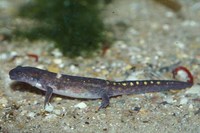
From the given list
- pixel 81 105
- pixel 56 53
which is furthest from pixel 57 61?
pixel 81 105

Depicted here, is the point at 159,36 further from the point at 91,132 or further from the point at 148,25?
the point at 91,132

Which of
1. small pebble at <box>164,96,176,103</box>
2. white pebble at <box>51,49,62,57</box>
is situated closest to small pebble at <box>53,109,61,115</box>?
small pebble at <box>164,96,176,103</box>

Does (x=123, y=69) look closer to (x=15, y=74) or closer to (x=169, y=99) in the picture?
(x=169, y=99)

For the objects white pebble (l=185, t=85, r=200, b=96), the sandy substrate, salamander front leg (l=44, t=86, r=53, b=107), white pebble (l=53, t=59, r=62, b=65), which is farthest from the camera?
white pebble (l=53, t=59, r=62, b=65)

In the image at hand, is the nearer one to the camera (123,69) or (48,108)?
(48,108)

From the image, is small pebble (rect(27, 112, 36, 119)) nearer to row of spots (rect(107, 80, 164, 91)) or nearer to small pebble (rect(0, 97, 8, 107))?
small pebble (rect(0, 97, 8, 107))

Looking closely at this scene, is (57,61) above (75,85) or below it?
above
